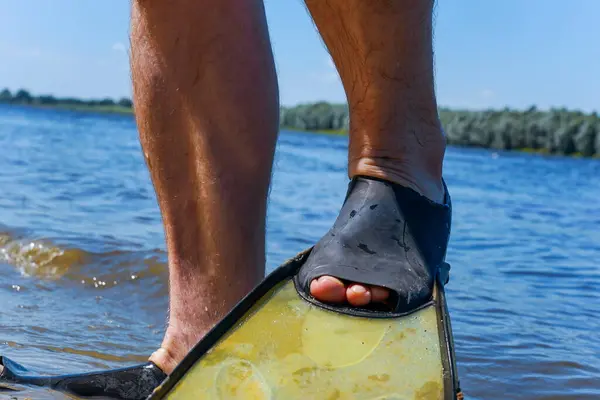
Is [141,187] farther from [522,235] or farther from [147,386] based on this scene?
[147,386]

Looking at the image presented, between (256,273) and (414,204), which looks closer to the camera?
(414,204)

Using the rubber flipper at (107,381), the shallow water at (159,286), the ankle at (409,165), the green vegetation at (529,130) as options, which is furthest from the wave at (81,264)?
the green vegetation at (529,130)

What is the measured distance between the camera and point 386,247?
1409mm

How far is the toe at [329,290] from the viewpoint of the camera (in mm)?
1323

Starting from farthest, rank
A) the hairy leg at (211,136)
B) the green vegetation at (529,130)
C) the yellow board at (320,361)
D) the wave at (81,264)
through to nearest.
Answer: the green vegetation at (529,130), the wave at (81,264), the hairy leg at (211,136), the yellow board at (320,361)

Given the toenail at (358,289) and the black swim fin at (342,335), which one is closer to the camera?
the black swim fin at (342,335)

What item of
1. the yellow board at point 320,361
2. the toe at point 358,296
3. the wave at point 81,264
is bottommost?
the wave at point 81,264

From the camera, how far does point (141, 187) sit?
29.7ft

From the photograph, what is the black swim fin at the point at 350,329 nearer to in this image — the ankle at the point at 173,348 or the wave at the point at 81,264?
the ankle at the point at 173,348

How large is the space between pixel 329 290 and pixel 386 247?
0.15m

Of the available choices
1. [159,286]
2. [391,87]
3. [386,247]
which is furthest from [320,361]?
[159,286]

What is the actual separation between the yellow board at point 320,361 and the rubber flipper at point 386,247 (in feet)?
0.17

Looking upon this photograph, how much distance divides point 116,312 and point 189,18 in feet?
6.42

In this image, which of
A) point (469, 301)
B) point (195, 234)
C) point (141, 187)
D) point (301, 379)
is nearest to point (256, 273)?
point (195, 234)
